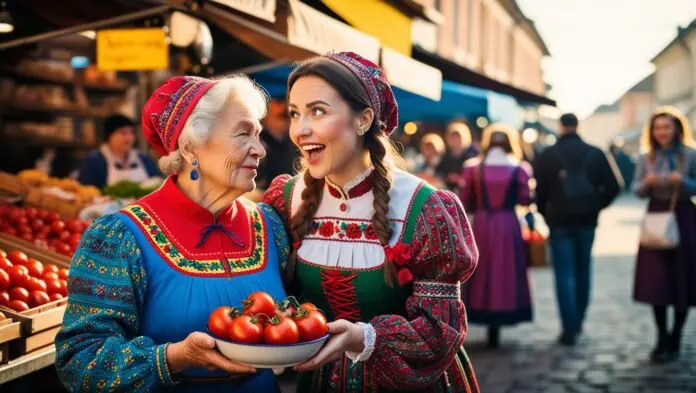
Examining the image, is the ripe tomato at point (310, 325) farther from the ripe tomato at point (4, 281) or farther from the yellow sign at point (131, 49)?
the yellow sign at point (131, 49)

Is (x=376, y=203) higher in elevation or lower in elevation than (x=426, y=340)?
higher

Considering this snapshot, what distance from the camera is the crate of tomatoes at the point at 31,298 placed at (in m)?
4.12

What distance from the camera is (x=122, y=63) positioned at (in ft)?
24.0

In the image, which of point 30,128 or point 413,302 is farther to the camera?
point 30,128

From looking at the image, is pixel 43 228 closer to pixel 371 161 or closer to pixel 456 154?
pixel 371 161

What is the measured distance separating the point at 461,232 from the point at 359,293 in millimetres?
435

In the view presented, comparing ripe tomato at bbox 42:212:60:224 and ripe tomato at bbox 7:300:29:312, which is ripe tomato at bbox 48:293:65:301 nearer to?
ripe tomato at bbox 7:300:29:312

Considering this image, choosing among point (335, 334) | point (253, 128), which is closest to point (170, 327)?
point (335, 334)

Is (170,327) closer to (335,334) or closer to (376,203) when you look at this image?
(335,334)

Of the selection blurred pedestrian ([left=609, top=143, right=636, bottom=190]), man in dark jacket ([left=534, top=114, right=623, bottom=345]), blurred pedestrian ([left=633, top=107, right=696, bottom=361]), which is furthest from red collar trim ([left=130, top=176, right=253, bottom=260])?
blurred pedestrian ([left=609, top=143, right=636, bottom=190])

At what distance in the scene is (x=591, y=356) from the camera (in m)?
8.38

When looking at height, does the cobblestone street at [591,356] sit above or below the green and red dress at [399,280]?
below

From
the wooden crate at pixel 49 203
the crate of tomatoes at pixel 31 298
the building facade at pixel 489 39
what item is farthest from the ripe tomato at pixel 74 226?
the building facade at pixel 489 39

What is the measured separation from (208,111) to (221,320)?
2.36 ft
